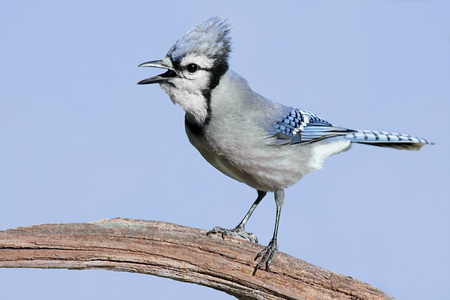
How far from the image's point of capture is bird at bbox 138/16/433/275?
3.39 metres

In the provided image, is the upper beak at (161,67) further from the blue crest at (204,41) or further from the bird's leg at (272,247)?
the bird's leg at (272,247)

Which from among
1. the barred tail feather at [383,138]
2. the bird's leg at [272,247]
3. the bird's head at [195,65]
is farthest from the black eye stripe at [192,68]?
the barred tail feather at [383,138]

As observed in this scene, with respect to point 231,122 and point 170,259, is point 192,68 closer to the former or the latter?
point 231,122

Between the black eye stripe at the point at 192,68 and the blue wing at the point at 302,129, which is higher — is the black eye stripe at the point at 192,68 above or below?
below

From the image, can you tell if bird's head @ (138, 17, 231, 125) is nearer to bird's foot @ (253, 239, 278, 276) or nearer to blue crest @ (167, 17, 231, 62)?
blue crest @ (167, 17, 231, 62)

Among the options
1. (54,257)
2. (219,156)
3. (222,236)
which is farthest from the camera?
(222,236)

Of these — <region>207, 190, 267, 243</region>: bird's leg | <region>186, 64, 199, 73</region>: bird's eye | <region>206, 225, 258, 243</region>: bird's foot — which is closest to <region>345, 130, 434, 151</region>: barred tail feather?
<region>207, 190, 267, 243</region>: bird's leg

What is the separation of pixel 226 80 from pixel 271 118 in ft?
1.21

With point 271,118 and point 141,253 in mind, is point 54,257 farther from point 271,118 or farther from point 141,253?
point 271,118

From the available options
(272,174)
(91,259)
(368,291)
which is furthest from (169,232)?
(368,291)

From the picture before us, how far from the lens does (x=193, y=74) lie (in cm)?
340

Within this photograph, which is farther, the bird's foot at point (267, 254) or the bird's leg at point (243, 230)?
the bird's leg at point (243, 230)

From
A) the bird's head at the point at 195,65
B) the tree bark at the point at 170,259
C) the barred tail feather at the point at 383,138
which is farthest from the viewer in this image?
the barred tail feather at the point at 383,138

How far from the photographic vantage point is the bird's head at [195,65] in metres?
3.36
